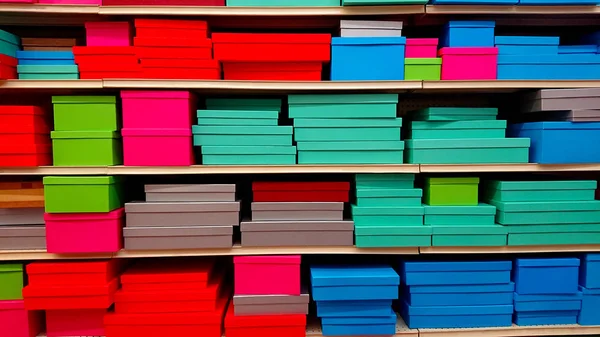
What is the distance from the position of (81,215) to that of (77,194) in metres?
0.12

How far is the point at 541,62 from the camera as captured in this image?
74.3 inches

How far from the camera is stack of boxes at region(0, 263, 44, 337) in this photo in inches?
74.3

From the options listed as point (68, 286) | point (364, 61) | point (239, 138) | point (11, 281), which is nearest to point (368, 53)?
point (364, 61)

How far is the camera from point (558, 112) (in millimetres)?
1950

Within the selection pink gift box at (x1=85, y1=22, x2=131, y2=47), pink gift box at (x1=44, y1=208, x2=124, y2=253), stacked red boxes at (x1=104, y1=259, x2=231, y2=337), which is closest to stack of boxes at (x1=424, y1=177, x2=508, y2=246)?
stacked red boxes at (x1=104, y1=259, x2=231, y2=337)

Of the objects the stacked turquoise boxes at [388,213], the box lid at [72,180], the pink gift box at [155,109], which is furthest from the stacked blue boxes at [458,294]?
the box lid at [72,180]

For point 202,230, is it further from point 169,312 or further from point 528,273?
point 528,273

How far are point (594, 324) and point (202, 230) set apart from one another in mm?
2379

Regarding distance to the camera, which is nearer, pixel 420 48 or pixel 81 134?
pixel 81 134

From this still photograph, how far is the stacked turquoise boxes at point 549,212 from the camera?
1.91 m

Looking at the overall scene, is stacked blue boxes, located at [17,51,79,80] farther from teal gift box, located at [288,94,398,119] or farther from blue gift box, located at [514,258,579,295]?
blue gift box, located at [514,258,579,295]

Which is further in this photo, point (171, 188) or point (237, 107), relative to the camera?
point (237, 107)

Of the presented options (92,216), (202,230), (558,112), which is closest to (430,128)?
(558,112)

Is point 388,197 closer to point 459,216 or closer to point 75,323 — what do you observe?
point 459,216
